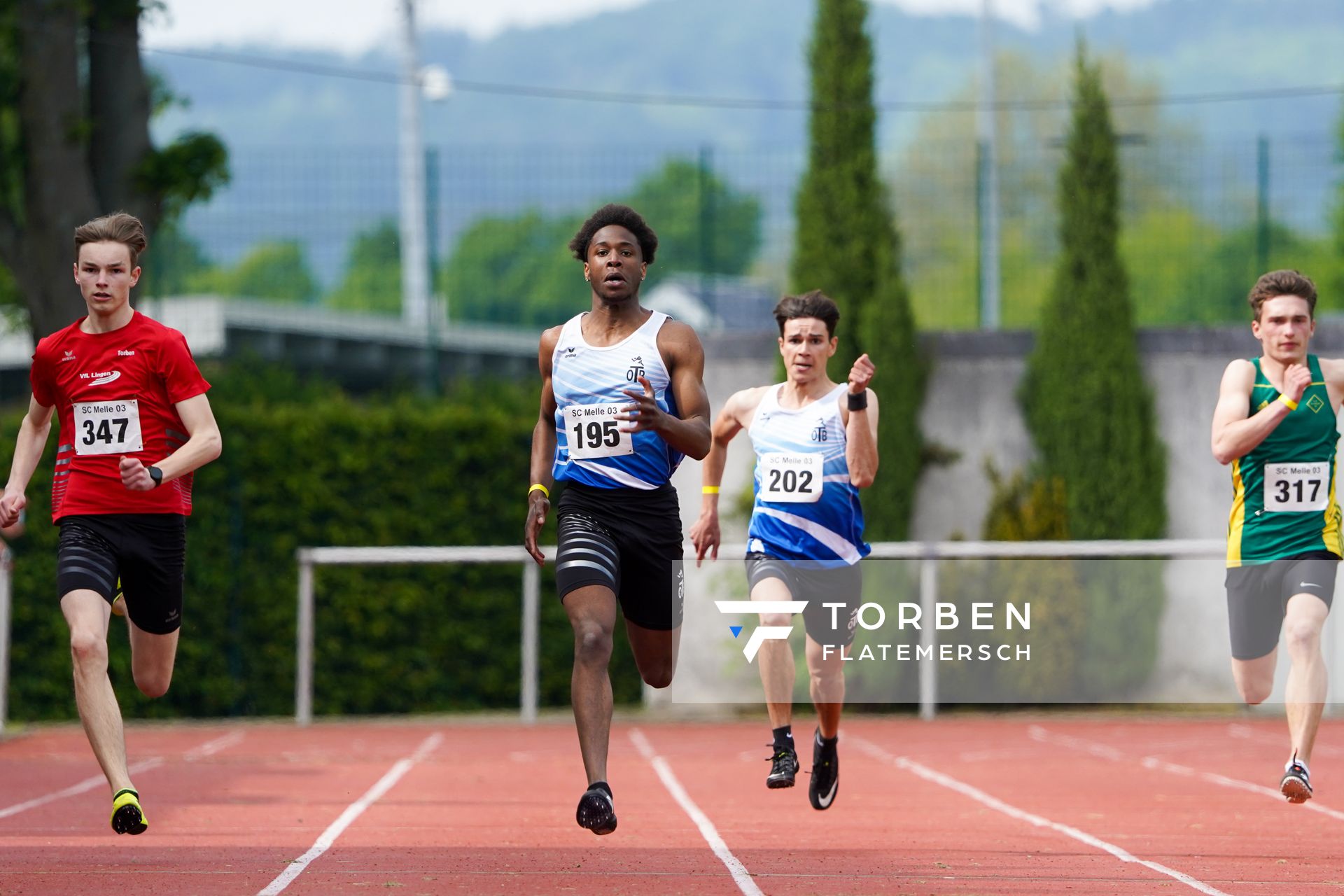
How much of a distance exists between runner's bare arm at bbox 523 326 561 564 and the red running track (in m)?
1.21

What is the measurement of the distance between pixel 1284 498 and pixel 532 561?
30.8 ft

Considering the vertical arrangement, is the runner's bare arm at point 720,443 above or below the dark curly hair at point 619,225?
below

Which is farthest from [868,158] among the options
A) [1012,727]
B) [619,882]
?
[619,882]

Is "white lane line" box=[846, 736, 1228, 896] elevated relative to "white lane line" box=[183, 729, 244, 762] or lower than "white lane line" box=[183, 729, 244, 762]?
elevated

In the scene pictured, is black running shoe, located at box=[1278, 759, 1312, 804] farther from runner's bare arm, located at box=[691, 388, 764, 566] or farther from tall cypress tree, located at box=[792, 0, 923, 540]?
tall cypress tree, located at box=[792, 0, 923, 540]

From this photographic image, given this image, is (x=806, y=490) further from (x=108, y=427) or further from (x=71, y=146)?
(x=71, y=146)

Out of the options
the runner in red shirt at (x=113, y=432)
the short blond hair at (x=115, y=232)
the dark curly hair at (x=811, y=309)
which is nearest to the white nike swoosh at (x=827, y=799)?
the dark curly hair at (x=811, y=309)

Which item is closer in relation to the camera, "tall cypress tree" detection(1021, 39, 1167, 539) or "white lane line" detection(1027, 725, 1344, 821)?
"white lane line" detection(1027, 725, 1344, 821)

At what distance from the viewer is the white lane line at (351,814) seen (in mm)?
6473

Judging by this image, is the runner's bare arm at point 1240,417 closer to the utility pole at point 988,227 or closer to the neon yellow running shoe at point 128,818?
the neon yellow running shoe at point 128,818

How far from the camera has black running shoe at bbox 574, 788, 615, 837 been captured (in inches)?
240

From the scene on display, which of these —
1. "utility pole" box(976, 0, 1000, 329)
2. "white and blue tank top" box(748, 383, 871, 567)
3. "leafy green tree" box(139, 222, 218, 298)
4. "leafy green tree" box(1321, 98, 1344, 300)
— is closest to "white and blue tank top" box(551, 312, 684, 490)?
"white and blue tank top" box(748, 383, 871, 567)

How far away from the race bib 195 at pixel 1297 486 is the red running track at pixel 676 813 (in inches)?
53.2

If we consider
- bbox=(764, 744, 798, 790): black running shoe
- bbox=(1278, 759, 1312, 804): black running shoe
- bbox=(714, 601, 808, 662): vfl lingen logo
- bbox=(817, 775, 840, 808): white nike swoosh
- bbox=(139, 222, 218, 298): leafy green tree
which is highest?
bbox=(139, 222, 218, 298): leafy green tree
